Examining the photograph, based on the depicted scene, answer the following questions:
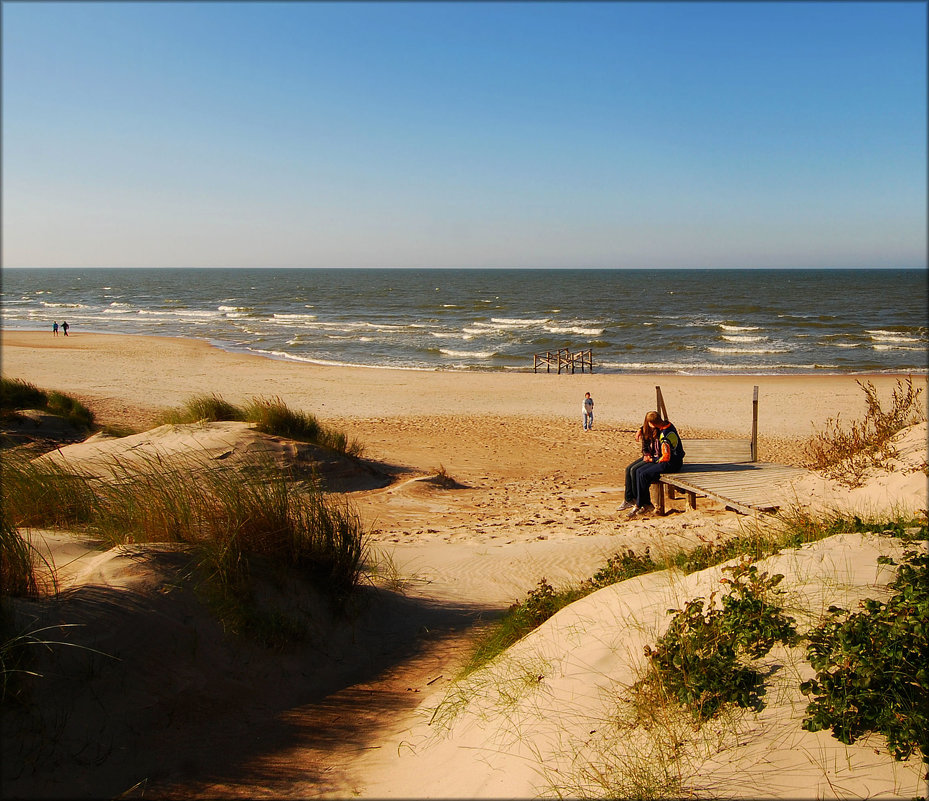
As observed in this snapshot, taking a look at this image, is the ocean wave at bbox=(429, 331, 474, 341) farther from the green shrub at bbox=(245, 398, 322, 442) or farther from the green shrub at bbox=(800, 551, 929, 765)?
the green shrub at bbox=(800, 551, 929, 765)

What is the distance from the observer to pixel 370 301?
83.9m

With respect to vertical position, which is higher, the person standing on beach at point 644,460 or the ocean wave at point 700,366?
the ocean wave at point 700,366

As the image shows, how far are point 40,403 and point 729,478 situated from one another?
15.1 meters

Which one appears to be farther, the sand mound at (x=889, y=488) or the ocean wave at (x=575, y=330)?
the ocean wave at (x=575, y=330)

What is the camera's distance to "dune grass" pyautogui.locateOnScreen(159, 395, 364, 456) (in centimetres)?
1309

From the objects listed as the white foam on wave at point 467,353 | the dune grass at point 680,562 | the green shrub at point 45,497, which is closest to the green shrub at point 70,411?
the green shrub at point 45,497

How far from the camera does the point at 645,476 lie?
1071cm

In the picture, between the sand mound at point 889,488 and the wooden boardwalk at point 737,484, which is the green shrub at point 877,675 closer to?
the sand mound at point 889,488

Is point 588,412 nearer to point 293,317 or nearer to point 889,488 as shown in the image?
point 889,488

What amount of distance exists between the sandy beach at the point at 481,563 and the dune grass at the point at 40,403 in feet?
4.75

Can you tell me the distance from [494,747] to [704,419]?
1821cm

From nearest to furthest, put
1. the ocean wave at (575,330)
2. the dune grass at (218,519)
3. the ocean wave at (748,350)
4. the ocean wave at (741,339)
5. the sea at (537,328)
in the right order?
the dune grass at (218,519) < the sea at (537,328) < the ocean wave at (748,350) < the ocean wave at (741,339) < the ocean wave at (575,330)

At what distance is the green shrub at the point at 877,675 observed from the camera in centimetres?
305

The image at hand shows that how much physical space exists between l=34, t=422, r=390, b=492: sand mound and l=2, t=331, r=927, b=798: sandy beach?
58 cm
